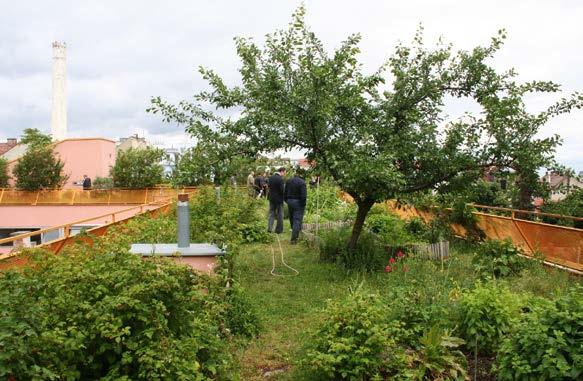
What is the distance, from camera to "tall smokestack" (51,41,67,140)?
68875 millimetres

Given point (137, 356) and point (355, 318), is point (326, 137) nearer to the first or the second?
point (355, 318)

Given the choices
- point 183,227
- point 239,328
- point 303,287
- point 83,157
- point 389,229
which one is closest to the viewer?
point 239,328

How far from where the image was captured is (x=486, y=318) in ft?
15.5

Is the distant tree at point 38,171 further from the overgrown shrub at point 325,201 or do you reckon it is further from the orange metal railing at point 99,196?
the overgrown shrub at point 325,201

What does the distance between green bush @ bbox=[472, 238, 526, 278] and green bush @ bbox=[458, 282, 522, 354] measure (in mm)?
3716

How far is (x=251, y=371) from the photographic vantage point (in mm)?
4633

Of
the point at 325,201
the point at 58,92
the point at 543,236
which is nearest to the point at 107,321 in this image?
the point at 543,236

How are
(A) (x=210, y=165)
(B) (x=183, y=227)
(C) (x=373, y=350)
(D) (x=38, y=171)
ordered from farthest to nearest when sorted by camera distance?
(D) (x=38, y=171), (A) (x=210, y=165), (B) (x=183, y=227), (C) (x=373, y=350)

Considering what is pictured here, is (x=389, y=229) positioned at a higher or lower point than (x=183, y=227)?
lower

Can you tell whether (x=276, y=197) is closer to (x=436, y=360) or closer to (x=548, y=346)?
(x=436, y=360)

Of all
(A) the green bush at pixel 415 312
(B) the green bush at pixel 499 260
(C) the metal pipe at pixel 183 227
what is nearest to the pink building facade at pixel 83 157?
(B) the green bush at pixel 499 260

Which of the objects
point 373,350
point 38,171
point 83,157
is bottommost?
point 373,350

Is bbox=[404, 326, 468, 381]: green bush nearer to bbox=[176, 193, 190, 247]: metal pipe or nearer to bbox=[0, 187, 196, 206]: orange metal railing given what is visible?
bbox=[176, 193, 190, 247]: metal pipe

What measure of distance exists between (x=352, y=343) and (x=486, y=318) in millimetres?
1443
